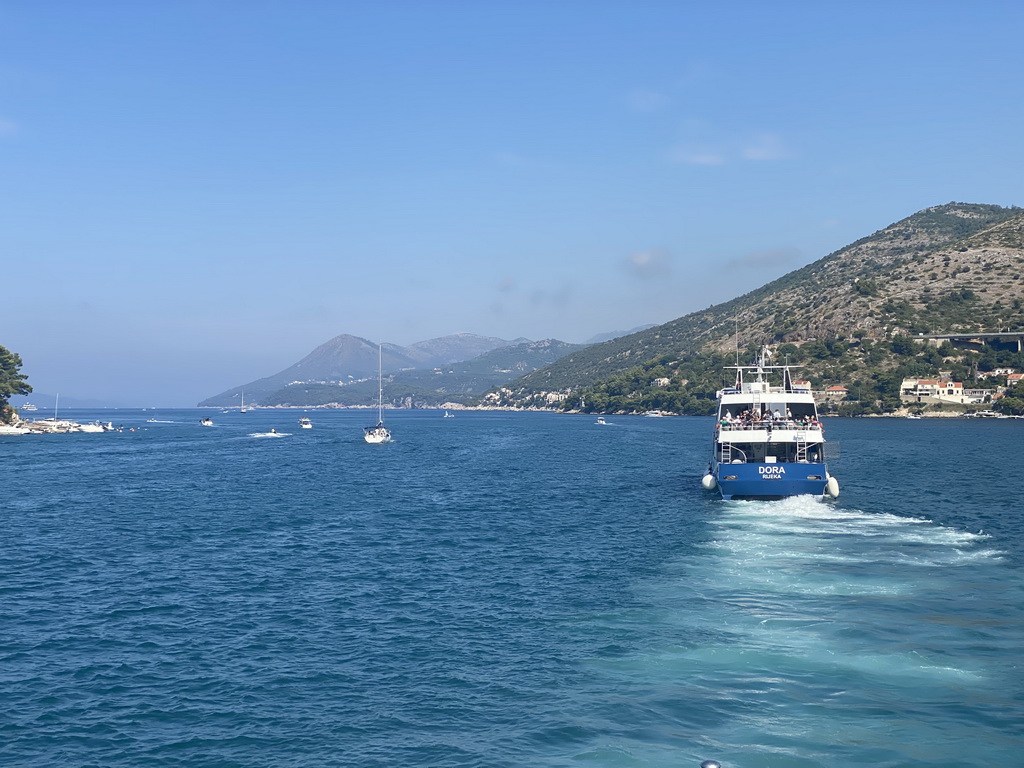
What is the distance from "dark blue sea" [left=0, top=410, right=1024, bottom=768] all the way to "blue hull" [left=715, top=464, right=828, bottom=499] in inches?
51.6

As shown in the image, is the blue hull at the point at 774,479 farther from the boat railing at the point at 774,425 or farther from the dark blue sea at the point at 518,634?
the boat railing at the point at 774,425

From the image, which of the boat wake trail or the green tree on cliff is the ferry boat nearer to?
the boat wake trail

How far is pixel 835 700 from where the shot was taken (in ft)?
74.4

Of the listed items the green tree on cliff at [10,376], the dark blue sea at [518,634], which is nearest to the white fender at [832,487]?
the dark blue sea at [518,634]

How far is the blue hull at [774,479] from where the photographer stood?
60188mm

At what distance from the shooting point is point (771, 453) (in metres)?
63.8

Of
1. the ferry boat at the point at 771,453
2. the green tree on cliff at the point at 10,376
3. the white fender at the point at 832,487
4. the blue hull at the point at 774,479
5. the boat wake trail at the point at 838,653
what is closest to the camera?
the boat wake trail at the point at 838,653

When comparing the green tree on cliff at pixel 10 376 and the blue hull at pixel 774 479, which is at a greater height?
the green tree on cliff at pixel 10 376

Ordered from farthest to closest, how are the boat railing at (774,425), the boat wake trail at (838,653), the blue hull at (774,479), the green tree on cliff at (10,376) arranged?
the green tree on cliff at (10,376)
the boat railing at (774,425)
the blue hull at (774,479)
the boat wake trail at (838,653)

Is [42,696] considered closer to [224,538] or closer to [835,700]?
[835,700]

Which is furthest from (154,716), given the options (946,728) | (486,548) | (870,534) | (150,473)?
(150,473)

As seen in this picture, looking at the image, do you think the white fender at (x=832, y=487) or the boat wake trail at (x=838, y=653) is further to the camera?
the white fender at (x=832, y=487)

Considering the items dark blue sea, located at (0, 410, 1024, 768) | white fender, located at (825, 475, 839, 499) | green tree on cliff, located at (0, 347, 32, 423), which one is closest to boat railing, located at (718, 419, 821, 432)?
white fender, located at (825, 475, 839, 499)

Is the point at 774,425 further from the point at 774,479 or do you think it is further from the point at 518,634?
the point at 518,634
